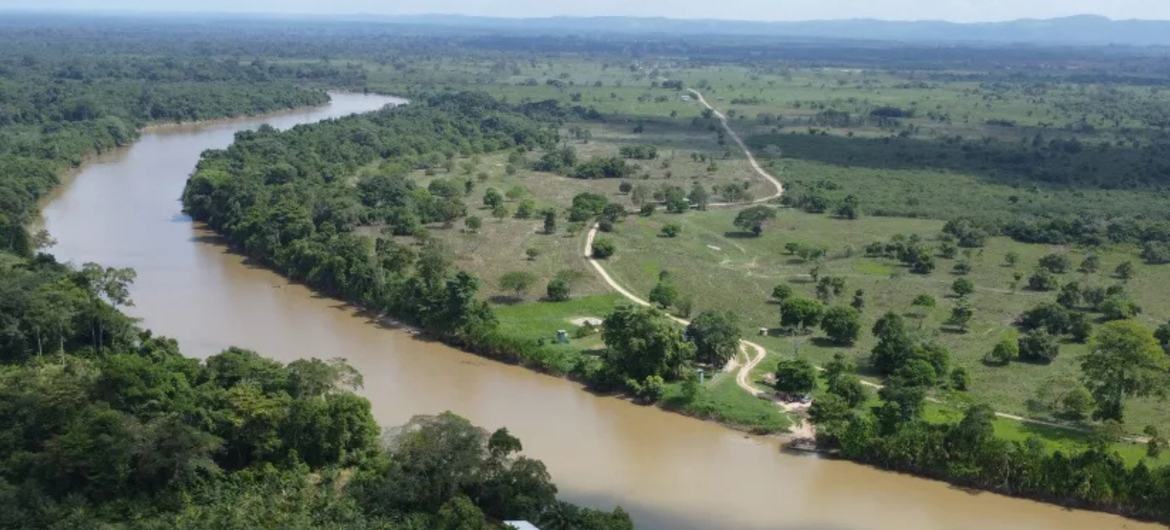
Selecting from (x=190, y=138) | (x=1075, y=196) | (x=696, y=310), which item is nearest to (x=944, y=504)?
(x=696, y=310)

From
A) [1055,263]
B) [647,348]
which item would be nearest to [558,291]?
[647,348]

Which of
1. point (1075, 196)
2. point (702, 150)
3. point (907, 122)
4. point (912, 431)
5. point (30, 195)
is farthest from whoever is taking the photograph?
point (907, 122)

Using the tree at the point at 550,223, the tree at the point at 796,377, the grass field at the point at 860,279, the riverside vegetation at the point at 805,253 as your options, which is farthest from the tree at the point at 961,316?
the tree at the point at 550,223

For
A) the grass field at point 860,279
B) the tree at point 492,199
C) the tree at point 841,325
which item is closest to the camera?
the grass field at point 860,279

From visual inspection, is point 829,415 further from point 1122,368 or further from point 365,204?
point 365,204

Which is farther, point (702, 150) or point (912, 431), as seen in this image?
point (702, 150)

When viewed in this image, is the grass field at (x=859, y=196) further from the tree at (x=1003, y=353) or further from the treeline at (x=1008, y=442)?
the treeline at (x=1008, y=442)

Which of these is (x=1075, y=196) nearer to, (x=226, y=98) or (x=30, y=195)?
(x=30, y=195)

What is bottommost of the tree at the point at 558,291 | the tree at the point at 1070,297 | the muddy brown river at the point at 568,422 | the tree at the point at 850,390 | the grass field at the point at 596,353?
the muddy brown river at the point at 568,422
